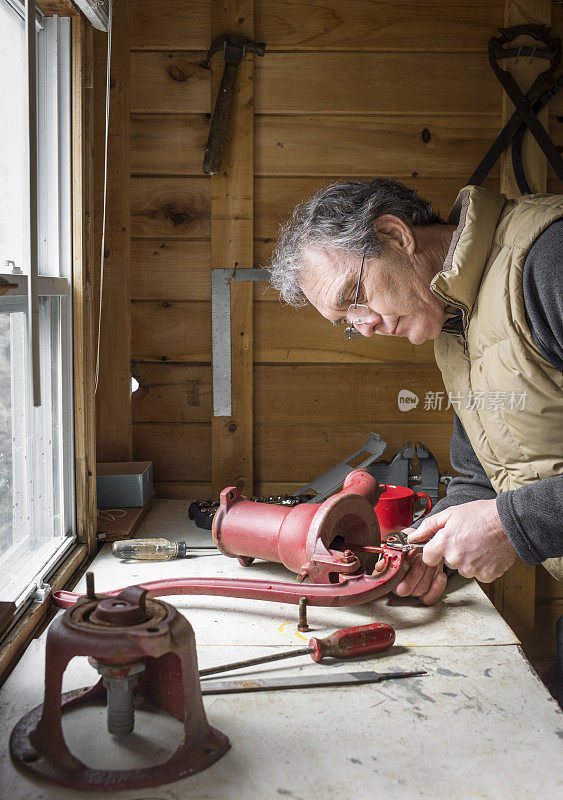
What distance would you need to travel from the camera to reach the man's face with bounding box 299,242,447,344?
1.41 meters

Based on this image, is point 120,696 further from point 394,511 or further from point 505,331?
point 394,511

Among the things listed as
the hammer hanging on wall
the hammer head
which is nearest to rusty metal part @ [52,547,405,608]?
the hammer hanging on wall

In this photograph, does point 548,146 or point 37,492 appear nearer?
point 37,492

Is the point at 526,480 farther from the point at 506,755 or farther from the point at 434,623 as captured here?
the point at 506,755

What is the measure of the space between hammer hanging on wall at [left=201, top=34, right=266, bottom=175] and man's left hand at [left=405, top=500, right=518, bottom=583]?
126cm

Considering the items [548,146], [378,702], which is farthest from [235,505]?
[548,146]

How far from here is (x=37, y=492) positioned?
61.1 inches

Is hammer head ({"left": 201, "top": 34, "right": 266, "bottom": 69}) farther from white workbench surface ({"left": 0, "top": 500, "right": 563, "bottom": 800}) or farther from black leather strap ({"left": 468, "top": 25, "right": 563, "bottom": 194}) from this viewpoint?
white workbench surface ({"left": 0, "top": 500, "right": 563, "bottom": 800})

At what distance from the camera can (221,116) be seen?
6.86 ft

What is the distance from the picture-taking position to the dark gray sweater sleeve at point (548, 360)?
47.1 inches

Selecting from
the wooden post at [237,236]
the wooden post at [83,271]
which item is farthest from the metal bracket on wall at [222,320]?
the wooden post at [83,271]

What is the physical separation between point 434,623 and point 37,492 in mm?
829

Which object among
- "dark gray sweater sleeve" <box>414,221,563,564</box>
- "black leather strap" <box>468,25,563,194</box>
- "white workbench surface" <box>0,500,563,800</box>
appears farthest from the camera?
"black leather strap" <box>468,25,563,194</box>

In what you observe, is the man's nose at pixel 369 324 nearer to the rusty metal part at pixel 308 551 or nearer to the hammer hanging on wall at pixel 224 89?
the rusty metal part at pixel 308 551
